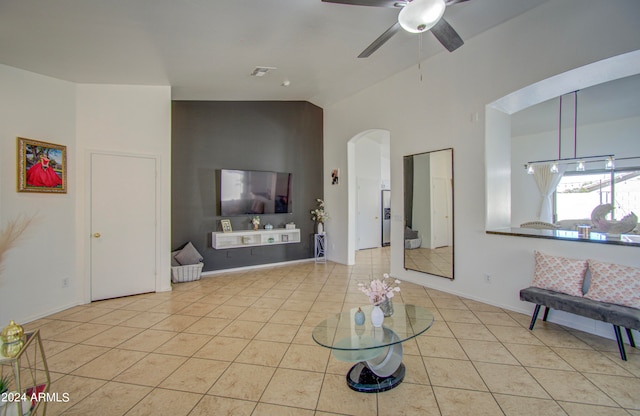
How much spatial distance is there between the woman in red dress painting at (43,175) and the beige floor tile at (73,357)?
6.62 ft

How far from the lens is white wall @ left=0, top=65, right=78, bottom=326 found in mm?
3131

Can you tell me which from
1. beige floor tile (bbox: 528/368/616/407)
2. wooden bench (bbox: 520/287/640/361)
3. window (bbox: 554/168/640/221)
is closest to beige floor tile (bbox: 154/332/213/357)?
beige floor tile (bbox: 528/368/616/407)

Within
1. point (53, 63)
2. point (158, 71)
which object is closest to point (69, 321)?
point (53, 63)

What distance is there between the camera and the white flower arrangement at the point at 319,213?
634cm

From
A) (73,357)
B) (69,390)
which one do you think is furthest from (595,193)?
(73,357)

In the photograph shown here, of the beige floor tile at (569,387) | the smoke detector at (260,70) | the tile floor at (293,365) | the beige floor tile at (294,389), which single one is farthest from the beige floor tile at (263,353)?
the smoke detector at (260,70)

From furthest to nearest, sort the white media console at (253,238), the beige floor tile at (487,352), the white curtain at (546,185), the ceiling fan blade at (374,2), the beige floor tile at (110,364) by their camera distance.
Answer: the white curtain at (546,185) → the white media console at (253,238) → the beige floor tile at (487,352) → the beige floor tile at (110,364) → the ceiling fan blade at (374,2)

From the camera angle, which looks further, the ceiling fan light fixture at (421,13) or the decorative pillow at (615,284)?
the decorative pillow at (615,284)

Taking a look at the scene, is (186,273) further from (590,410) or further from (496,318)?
(590,410)

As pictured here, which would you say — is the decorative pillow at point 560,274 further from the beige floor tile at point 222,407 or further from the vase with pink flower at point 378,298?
the beige floor tile at point 222,407

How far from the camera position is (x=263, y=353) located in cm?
255

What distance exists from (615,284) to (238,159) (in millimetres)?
5423

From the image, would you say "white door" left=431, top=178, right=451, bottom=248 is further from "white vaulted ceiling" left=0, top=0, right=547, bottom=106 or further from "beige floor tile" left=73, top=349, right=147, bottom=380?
"beige floor tile" left=73, top=349, right=147, bottom=380

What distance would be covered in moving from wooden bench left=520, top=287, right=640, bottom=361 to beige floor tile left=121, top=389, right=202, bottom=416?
318 centimetres
